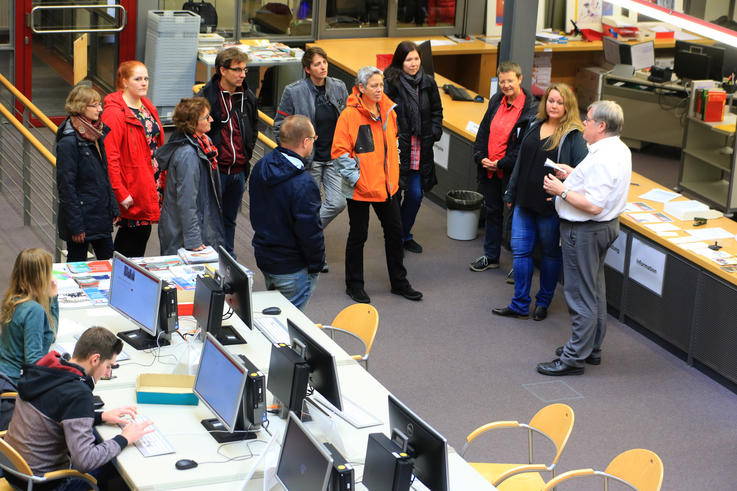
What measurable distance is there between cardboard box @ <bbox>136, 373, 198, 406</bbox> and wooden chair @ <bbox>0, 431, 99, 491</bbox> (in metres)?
0.53

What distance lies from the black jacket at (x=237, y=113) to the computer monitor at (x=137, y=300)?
6.34ft

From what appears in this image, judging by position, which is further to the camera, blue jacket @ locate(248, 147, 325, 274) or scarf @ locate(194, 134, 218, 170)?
scarf @ locate(194, 134, 218, 170)

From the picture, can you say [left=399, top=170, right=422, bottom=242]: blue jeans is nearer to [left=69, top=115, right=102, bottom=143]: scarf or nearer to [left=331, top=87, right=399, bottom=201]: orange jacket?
[left=331, top=87, right=399, bottom=201]: orange jacket

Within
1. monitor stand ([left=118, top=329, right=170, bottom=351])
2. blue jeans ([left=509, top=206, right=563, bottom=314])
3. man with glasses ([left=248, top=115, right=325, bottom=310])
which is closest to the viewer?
monitor stand ([left=118, top=329, right=170, bottom=351])

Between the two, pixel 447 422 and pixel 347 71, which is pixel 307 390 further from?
pixel 347 71

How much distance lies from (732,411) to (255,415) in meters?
3.30

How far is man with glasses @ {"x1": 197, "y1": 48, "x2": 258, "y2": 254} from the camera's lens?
7.31 meters

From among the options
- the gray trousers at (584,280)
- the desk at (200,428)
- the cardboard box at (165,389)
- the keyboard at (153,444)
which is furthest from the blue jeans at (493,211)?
the keyboard at (153,444)

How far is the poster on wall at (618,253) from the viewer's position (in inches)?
294

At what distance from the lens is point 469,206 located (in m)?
8.98

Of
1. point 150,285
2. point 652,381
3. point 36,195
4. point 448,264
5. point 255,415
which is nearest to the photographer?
point 255,415

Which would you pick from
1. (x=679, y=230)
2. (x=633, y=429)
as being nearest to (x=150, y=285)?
(x=633, y=429)

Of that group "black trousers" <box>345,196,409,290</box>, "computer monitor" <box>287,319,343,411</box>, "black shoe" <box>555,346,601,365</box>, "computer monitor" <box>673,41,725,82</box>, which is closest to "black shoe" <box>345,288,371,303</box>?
"black trousers" <box>345,196,409,290</box>

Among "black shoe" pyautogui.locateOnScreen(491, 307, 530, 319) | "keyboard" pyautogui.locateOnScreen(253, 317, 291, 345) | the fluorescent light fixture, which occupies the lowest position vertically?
"black shoe" pyautogui.locateOnScreen(491, 307, 530, 319)
